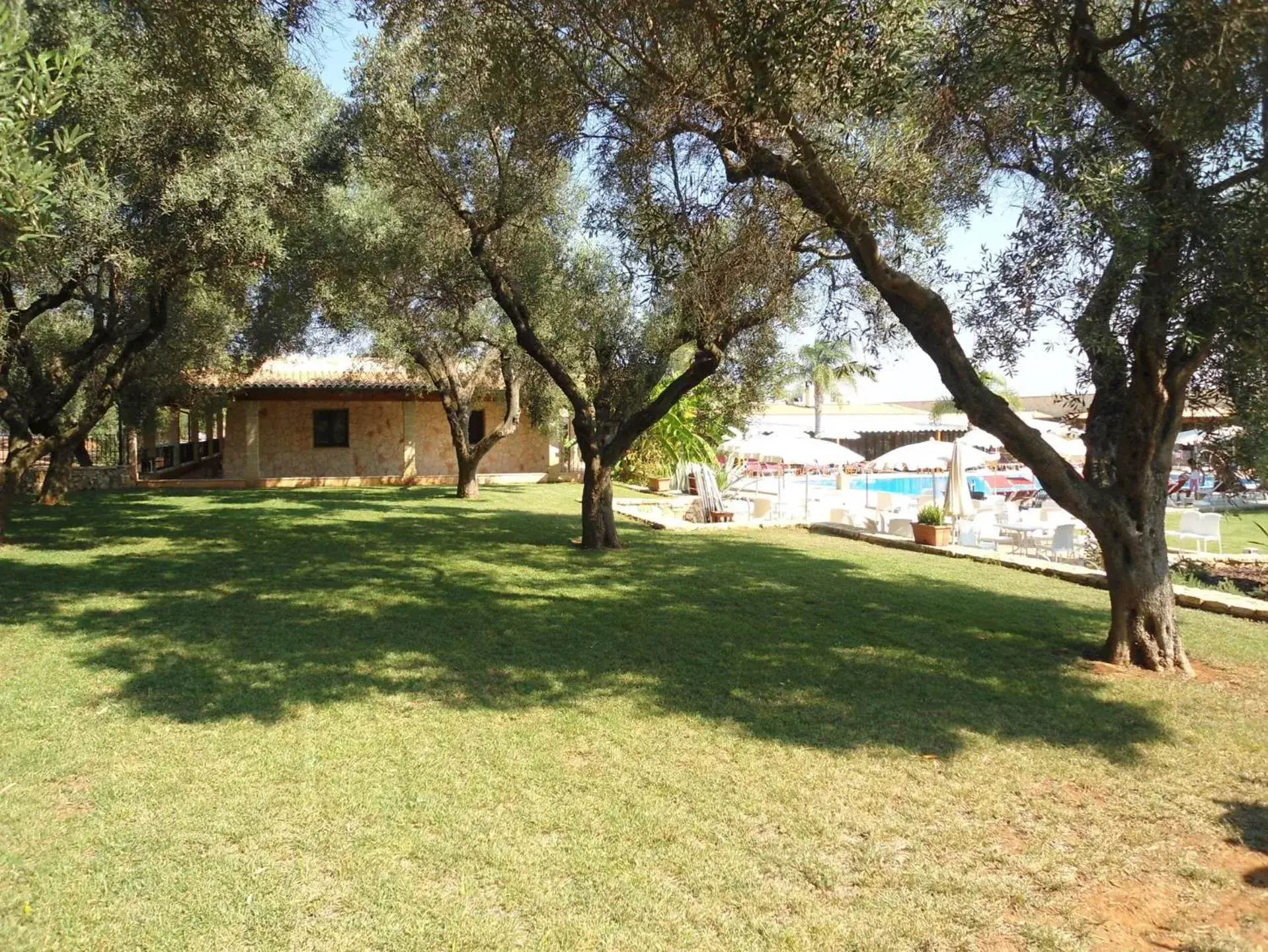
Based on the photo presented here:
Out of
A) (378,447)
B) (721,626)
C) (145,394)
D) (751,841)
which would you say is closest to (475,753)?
(751,841)

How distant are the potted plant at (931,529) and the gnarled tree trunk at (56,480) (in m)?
16.2

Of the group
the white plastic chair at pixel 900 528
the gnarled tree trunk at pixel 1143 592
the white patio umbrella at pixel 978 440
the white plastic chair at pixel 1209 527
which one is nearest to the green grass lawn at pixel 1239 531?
the white plastic chair at pixel 1209 527

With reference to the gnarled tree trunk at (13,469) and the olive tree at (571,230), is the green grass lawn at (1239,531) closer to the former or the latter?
the olive tree at (571,230)

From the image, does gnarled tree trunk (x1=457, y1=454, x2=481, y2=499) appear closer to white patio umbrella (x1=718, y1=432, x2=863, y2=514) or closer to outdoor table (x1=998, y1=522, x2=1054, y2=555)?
white patio umbrella (x1=718, y1=432, x2=863, y2=514)

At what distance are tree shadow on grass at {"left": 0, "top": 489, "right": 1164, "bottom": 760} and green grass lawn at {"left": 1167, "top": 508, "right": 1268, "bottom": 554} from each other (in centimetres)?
693

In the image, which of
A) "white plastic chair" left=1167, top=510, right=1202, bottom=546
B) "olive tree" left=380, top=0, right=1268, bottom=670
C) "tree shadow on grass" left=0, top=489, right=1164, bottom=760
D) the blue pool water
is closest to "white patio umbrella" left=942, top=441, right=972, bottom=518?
"tree shadow on grass" left=0, top=489, right=1164, bottom=760

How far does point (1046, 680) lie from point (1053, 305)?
2757 millimetres

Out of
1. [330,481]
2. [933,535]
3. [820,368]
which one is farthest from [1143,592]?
[820,368]

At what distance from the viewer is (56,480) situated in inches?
709

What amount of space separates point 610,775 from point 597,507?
8.08 m

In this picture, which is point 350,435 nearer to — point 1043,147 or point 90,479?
point 90,479

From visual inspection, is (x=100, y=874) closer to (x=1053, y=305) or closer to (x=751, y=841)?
(x=751, y=841)

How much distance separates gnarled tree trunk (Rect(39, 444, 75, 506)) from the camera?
1773 cm

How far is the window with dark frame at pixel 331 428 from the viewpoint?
26453 millimetres
